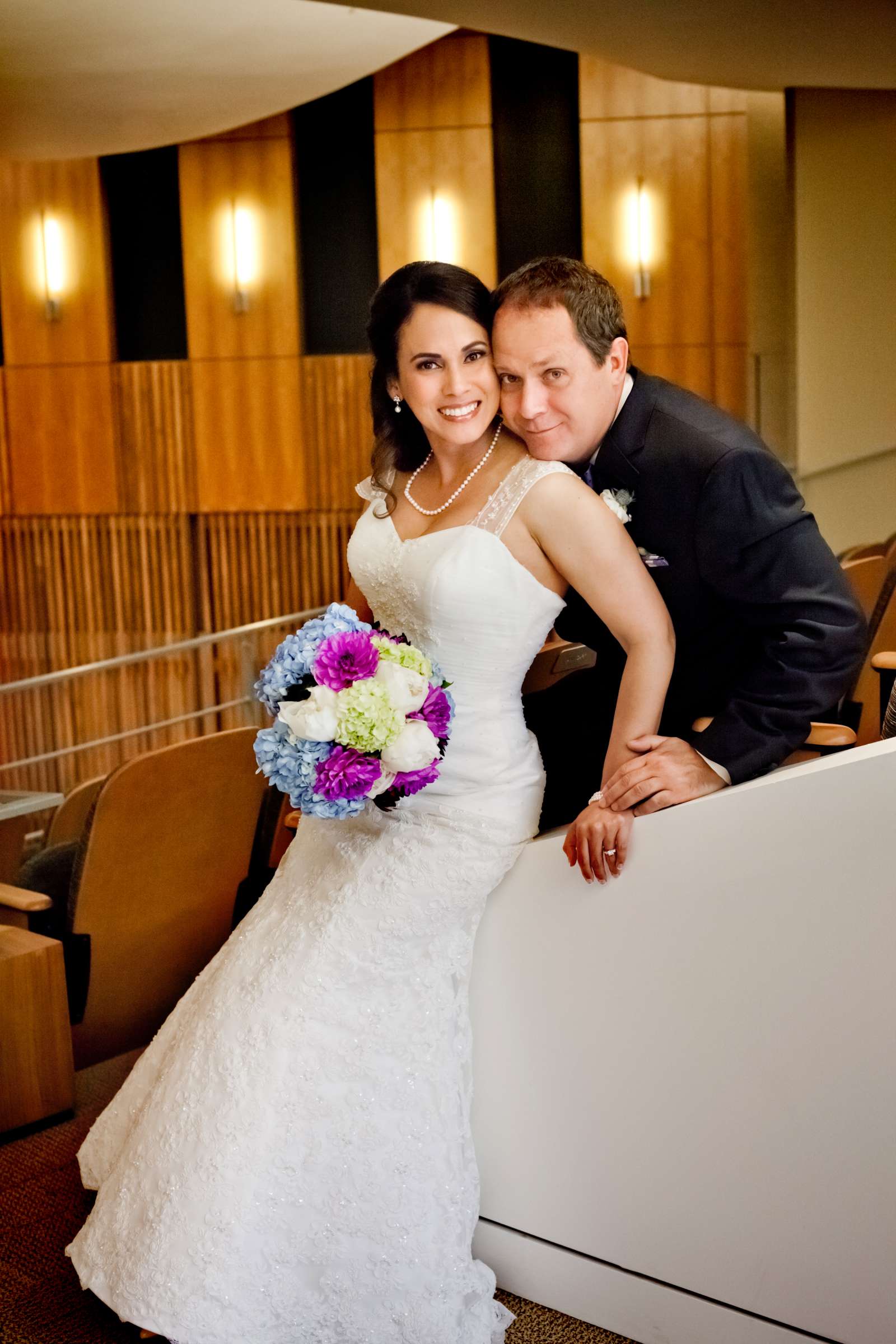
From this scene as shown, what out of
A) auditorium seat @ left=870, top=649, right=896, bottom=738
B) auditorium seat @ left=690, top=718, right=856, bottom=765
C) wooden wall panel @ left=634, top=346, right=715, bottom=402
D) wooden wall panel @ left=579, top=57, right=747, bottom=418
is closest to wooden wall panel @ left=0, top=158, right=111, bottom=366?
wooden wall panel @ left=579, top=57, right=747, bottom=418

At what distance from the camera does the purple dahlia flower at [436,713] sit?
6.81ft

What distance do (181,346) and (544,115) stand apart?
3.04 m

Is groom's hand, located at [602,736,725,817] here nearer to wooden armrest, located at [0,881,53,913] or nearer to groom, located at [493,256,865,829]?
groom, located at [493,256,865,829]

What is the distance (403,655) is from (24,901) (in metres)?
1.38

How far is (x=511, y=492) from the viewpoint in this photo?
89.5 inches

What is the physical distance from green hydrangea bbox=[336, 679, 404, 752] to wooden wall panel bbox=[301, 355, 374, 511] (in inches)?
276

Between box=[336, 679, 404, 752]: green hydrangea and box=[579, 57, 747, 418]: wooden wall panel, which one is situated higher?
box=[579, 57, 747, 418]: wooden wall panel

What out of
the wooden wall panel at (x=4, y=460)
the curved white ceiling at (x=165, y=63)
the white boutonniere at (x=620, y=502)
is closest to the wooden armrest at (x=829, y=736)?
the white boutonniere at (x=620, y=502)

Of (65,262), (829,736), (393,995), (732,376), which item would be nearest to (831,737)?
(829,736)

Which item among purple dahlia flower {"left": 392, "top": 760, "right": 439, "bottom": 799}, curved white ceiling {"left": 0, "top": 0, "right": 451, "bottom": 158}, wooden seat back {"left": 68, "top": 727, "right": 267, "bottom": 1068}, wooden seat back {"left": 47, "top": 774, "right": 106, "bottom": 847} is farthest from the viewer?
curved white ceiling {"left": 0, "top": 0, "right": 451, "bottom": 158}

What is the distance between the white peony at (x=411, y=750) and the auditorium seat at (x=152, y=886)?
3.43ft

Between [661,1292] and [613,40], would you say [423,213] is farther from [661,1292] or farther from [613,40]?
[661,1292]

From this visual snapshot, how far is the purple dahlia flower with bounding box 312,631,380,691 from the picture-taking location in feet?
6.57

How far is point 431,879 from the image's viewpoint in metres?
2.16
